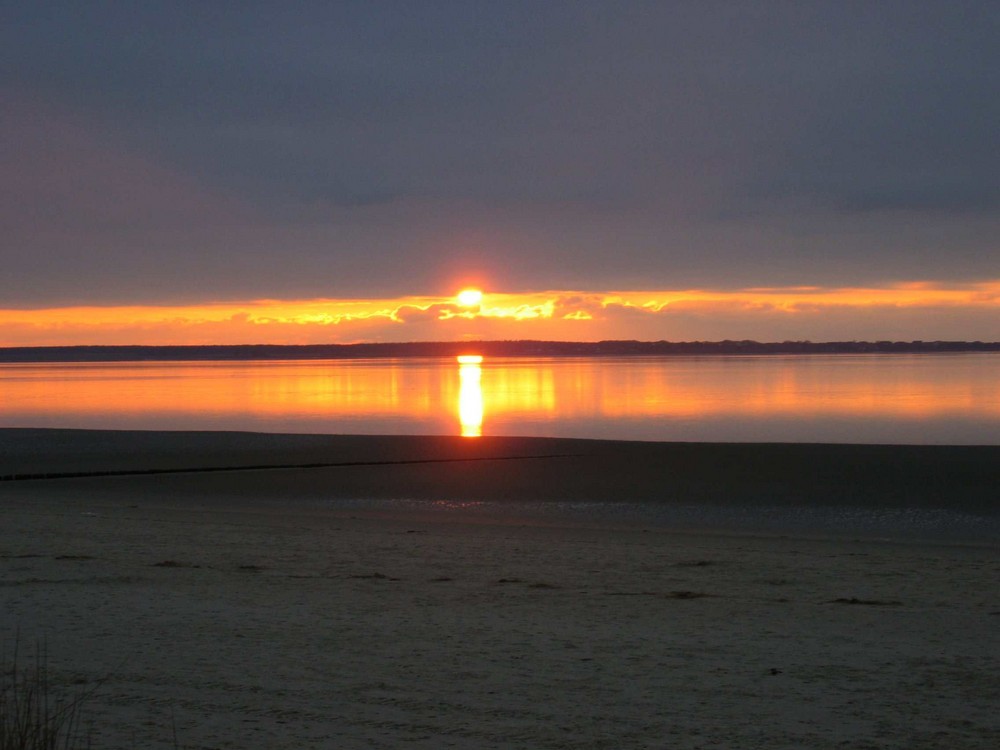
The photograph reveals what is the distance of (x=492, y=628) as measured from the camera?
7.63 metres

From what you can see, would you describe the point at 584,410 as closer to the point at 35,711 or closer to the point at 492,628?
the point at 492,628

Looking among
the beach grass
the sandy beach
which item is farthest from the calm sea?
the beach grass

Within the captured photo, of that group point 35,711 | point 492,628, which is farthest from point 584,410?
point 35,711

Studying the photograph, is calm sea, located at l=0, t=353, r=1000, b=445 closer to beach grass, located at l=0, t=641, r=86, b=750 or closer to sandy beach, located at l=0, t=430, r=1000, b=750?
sandy beach, located at l=0, t=430, r=1000, b=750

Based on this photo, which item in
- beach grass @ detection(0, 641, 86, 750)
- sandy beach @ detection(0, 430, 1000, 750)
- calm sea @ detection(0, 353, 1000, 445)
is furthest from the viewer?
calm sea @ detection(0, 353, 1000, 445)

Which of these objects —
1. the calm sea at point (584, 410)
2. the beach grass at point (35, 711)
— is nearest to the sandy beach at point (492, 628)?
the beach grass at point (35, 711)

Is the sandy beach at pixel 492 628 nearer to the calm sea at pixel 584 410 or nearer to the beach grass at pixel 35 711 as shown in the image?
the beach grass at pixel 35 711

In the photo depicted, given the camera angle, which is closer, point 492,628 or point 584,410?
point 492,628

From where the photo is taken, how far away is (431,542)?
11.9 metres

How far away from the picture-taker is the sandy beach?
5.57 m

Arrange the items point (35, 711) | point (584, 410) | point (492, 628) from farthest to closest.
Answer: point (584, 410), point (492, 628), point (35, 711)

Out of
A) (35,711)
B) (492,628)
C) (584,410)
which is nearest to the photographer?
(35,711)

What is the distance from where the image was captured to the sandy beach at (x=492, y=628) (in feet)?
18.3

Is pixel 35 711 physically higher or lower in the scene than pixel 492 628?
higher
